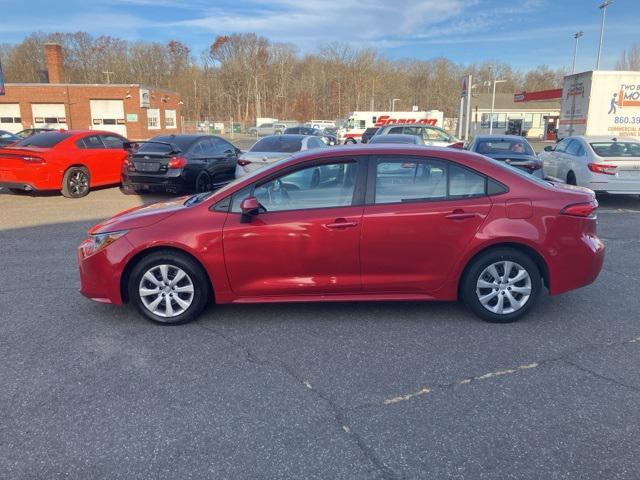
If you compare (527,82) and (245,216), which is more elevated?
(527,82)

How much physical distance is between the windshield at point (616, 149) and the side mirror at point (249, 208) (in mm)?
8820

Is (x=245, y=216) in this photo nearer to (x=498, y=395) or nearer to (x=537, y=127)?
(x=498, y=395)

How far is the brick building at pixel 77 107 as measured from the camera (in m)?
41.8

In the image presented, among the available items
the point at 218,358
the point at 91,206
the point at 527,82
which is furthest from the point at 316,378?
the point at 527,82

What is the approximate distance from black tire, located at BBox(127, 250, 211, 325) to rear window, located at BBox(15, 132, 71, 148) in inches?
345

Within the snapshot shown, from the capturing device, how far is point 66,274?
19.2 feet

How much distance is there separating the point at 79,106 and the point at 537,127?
5564 centimetres

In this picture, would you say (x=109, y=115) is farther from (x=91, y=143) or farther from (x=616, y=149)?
(x=616, y=149)

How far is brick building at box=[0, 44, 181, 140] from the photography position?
41.8 m

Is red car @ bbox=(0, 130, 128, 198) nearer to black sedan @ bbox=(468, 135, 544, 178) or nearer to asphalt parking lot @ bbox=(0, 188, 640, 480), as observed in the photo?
asphalt parking lot @ bbox=(0, 188, 640, 480)

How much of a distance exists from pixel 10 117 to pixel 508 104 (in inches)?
2399

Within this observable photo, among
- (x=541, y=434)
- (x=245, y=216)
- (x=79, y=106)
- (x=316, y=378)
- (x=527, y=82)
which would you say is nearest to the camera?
(x=541, y=434)

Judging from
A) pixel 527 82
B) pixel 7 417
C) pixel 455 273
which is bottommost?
pixel 7 417

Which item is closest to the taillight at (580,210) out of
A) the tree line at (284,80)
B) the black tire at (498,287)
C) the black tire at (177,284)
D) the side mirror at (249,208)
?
the black tire at (498,287)
